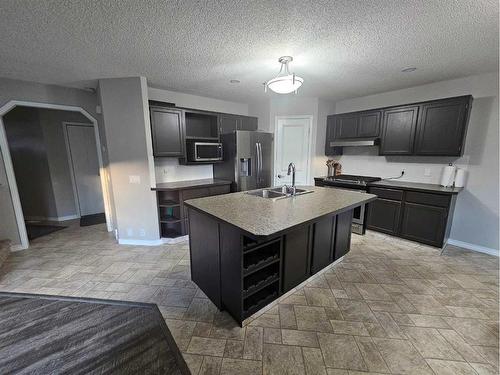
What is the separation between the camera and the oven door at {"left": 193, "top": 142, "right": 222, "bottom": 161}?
373 cm

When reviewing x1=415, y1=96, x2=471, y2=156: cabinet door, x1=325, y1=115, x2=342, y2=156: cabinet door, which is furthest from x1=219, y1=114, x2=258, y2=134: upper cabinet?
x1=415, y1=96, x2=471, y2=156: cabinet door

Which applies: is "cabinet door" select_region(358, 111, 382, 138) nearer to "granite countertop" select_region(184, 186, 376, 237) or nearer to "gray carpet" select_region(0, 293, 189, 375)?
"granite countertop" select_region(184, 186, 376, 237)

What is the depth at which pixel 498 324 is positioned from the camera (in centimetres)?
182

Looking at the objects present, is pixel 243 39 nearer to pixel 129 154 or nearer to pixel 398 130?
pixel 129 154

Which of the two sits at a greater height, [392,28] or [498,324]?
[392,28]

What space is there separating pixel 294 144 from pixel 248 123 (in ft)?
3.59

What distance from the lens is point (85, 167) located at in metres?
4.85

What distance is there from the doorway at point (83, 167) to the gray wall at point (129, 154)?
7.75ft

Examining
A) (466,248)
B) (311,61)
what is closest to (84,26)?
(311,61)

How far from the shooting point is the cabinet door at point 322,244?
2275mm

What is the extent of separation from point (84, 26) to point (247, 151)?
8.83 ft

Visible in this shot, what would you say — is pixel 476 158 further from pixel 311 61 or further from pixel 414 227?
pixel 311 61

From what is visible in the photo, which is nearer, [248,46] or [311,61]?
[248,46]

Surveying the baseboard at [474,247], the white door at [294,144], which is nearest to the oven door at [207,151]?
the white door at [294,144]
